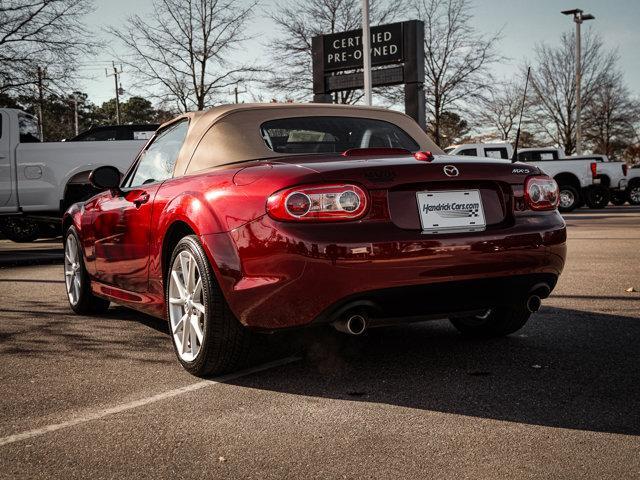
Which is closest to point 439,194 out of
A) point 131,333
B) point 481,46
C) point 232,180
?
point 232,180

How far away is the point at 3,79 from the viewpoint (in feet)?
67.2

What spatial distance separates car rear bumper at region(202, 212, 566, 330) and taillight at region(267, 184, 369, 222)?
0.15 ft

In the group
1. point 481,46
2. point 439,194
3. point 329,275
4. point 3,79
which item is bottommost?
point 329,275

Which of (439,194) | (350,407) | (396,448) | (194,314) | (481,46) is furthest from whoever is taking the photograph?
(481,46)

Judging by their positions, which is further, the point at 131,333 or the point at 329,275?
the point at 131,333

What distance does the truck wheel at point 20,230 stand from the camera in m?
14.7

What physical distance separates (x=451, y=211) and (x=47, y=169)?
10509 millimetres

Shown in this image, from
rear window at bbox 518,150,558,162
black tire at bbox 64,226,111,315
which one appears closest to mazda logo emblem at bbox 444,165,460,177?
black tire at bbox 64,226,111,315

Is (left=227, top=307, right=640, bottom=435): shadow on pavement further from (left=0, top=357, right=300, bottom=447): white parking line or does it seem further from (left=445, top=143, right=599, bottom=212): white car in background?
(left=445, top=143, right=599, bottom=212): white car in background

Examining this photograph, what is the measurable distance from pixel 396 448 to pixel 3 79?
20.4 metres

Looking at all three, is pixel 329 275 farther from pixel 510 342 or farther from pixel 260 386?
pixel 510 342

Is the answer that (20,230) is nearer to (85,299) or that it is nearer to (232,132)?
(85,299)

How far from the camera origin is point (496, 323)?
15.5 ft

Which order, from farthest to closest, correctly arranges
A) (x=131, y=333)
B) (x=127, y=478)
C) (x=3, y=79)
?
(x=3, y=79) < (x=131, y=333) < (x=127, y=478)
